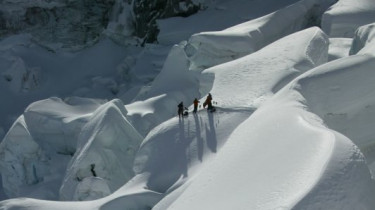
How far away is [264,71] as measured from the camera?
1339 centimetres

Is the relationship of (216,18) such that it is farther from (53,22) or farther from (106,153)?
(106,153)

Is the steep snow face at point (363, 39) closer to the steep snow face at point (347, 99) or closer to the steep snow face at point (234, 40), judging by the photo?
the steep snow face at point (347, 99)

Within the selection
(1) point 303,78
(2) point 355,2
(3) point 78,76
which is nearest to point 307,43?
(1) point 303,78

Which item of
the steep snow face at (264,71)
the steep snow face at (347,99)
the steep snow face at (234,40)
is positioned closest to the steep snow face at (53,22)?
the steep snow face at (234,40)

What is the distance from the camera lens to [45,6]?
88.8ft

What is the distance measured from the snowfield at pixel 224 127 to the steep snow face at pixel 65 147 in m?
0.03

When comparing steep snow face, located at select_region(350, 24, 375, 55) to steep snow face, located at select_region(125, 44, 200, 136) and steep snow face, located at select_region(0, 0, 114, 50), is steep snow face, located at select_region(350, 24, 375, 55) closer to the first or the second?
steep snow face, located at select_region(125, 44, 200, 136)

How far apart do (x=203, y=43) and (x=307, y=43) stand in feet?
12.2

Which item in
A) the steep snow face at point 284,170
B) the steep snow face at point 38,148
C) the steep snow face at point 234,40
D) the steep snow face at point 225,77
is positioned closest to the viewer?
the steep snow face at point 284,170

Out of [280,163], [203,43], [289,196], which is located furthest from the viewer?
[203,43]

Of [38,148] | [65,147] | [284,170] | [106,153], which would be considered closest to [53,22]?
[38,148]

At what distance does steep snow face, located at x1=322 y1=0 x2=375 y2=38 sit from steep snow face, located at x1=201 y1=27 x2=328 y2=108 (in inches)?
91.0

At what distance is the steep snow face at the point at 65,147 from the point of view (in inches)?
547

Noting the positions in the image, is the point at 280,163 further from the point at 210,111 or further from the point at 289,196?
the point at 210,111
